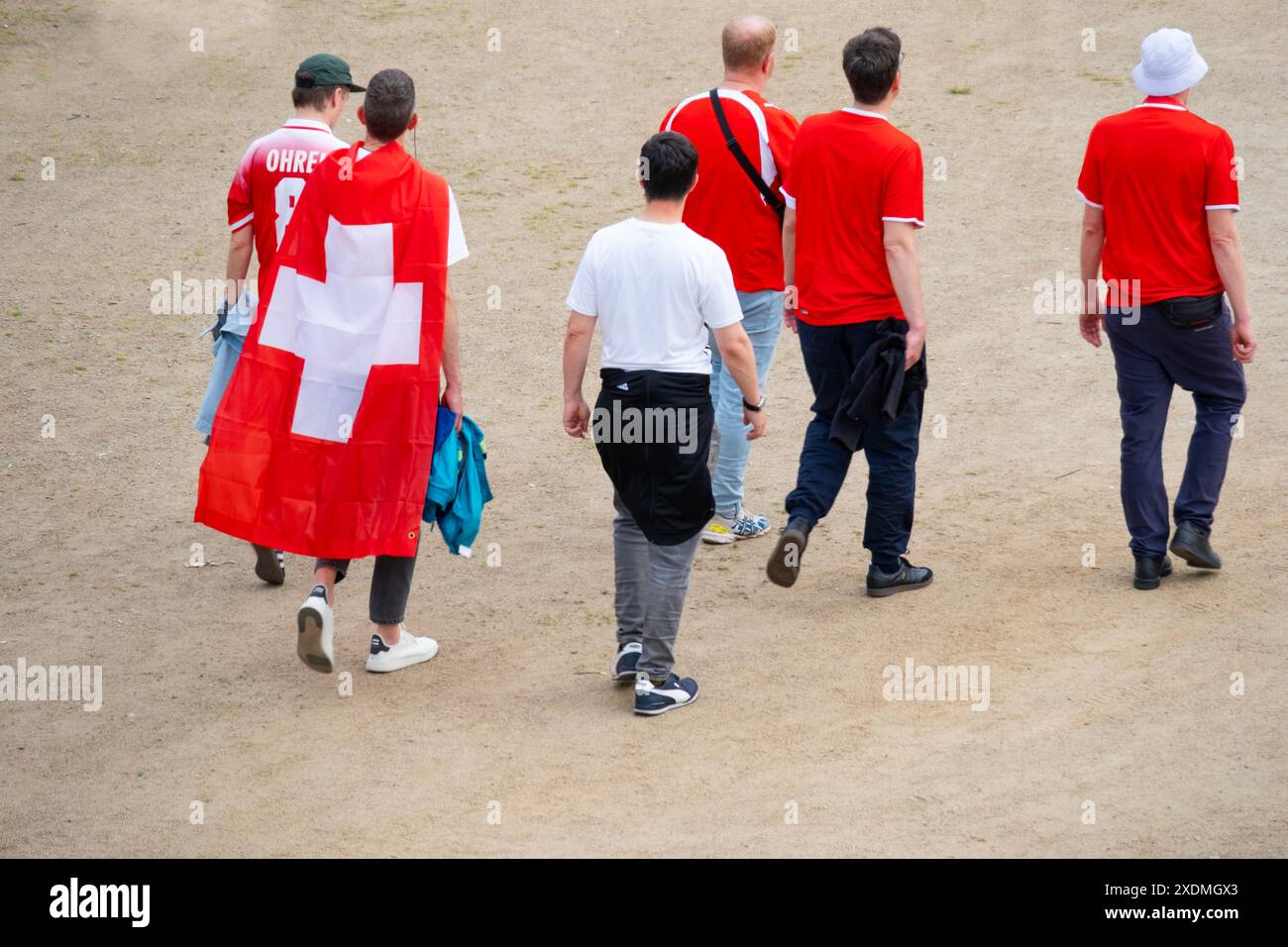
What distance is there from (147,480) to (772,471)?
3.05 meters

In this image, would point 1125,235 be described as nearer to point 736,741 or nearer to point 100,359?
point 736,741

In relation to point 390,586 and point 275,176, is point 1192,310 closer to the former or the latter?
point 390,586

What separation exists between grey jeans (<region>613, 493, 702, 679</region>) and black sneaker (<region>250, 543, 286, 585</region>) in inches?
67.9

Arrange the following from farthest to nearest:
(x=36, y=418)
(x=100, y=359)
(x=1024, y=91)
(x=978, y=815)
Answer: (x=1024, y=91) < (x=100, y=359) < (x=36, y=418) < (x=978, y=815)

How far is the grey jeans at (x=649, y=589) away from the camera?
4.88m

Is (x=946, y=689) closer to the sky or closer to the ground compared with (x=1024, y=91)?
closer to the ground

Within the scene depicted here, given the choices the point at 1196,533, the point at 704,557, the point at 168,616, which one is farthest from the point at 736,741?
the point at 168,616

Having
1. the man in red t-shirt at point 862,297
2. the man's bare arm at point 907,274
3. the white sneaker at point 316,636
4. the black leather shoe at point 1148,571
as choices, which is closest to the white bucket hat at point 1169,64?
the man in red t-shirt at point 862,297

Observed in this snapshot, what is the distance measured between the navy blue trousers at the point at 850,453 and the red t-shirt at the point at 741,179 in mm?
425

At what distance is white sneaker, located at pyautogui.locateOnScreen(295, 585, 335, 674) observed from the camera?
498 cm

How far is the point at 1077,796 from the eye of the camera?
436cm

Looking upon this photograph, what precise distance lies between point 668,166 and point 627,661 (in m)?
1.72
